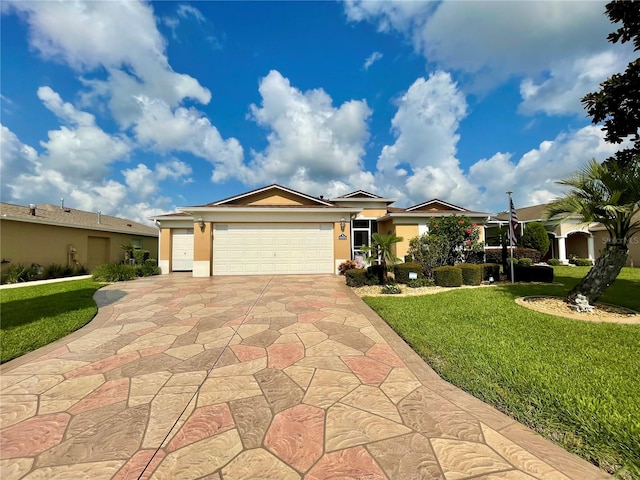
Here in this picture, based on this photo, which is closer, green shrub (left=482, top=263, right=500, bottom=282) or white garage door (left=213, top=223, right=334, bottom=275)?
green shrub (left=482, top=263, right=500, bottom=282)

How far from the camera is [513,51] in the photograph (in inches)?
336

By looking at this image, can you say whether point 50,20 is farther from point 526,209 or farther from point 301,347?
point 526,209

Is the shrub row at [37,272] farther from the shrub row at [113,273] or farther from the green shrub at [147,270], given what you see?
the green shrub at [147,270]

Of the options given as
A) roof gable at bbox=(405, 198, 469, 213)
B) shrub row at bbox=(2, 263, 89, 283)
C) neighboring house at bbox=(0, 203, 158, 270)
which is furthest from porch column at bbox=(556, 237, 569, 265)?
shrub row at bbox=(2, 263, 89, 283)

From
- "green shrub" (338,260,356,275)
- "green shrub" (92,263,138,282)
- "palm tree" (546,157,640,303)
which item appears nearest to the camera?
"palm tree" (546,157,640,303)

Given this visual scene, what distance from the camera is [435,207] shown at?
1659cm

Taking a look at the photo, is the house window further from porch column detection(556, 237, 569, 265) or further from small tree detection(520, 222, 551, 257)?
porch column detection(556, 237, 569, 265)

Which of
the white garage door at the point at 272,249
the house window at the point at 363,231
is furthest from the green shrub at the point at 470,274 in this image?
the house window at the point at 363,231

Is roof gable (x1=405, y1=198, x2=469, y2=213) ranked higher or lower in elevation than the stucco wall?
higher

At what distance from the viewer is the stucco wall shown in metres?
11.8

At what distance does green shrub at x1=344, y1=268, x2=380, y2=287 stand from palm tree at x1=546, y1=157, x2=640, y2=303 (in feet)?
17.9

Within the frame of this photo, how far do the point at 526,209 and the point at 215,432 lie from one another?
3138 cm

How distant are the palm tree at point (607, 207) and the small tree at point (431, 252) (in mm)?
4947

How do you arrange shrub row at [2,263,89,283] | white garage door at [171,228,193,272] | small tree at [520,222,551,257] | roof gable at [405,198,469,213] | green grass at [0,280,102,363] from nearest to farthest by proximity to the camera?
green grass at [0,280,102,363]
shrub row at [2,263,89,283]
white garage door at [171,228,193,272]
roof gable at [405,198,469,213]
small tree at [520,222,551,257]
